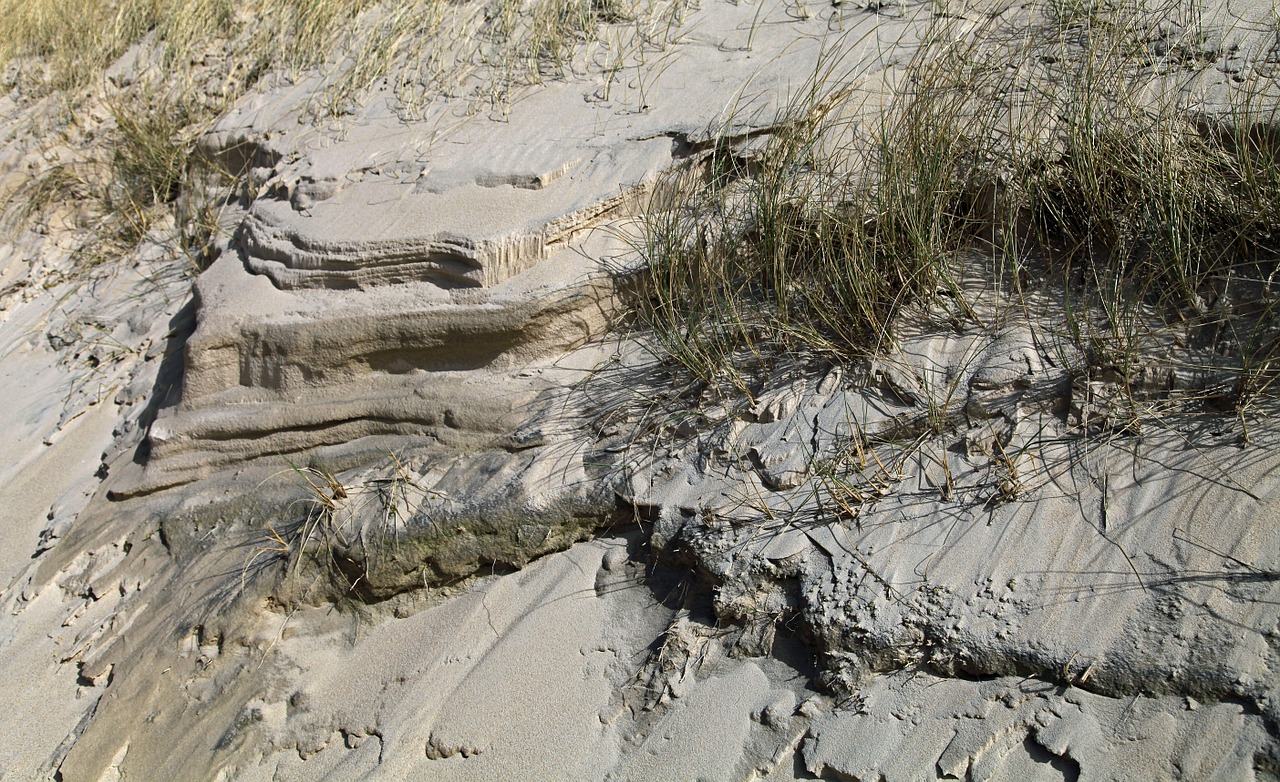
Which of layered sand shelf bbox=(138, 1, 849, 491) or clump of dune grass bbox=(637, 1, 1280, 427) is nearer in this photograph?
clump of dune grass bbox=(637, 1, 1280, 427)

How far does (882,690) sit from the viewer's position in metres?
2.20

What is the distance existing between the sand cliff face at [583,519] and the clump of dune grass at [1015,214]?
4.1 inches

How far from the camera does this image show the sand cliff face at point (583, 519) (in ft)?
6.99

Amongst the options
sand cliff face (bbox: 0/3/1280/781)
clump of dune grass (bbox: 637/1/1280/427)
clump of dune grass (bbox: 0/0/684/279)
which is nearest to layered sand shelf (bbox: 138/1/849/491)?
sand cliff face (bbox: 0/3/1280/781)

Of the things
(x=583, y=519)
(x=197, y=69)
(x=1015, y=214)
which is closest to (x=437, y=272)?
(x=583, y=519)

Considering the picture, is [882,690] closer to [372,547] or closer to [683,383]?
[683,383]

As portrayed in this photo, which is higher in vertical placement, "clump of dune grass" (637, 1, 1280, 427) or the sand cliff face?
"clump of dune grass" (637, 1, 1280, 427)

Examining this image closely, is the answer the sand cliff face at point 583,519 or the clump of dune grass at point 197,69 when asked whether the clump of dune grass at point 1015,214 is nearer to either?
the sand cliff face at point 583,519

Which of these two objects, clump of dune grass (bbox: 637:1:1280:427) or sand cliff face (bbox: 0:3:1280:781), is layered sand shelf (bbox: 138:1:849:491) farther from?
clump of dune grass (bbox: 637:1:1280:427)

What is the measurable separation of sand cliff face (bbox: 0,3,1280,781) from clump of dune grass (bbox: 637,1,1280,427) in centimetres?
10

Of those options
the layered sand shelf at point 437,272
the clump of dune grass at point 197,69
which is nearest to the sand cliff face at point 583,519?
the layered sand shelf at point 437,272

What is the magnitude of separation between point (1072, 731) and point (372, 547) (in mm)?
1864

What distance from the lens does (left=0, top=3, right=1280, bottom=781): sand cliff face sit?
6.99 ft

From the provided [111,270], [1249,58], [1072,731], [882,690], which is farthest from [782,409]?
[111,270]
